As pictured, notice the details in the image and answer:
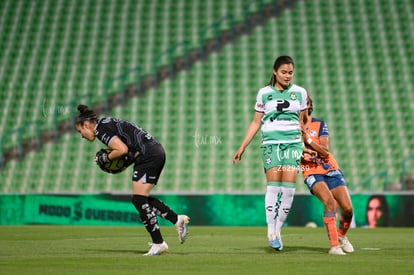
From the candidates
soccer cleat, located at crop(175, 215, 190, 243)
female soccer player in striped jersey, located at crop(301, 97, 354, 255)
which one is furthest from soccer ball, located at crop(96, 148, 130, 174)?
female soccer player in striped jersey, located at crop(301, 97, 354, 255)

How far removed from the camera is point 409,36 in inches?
1080

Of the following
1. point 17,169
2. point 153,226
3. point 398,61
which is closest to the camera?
point 153,226

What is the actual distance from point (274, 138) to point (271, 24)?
744 inches

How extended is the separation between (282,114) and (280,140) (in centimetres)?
29

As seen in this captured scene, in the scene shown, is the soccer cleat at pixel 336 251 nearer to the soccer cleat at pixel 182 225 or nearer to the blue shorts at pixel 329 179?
the blue shorts at pixel 329 179

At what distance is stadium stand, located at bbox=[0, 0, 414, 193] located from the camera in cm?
2319

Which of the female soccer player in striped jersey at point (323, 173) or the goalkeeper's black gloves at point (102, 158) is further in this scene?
the female soccer player in striped jersey at point (323, 173)

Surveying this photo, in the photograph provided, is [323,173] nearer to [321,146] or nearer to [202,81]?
[321,146]

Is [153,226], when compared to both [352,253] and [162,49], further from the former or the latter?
[162,49]

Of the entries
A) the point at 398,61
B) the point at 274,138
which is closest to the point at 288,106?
the point at 274,138

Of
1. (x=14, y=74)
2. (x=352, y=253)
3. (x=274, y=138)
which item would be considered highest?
(x=14, y=74)

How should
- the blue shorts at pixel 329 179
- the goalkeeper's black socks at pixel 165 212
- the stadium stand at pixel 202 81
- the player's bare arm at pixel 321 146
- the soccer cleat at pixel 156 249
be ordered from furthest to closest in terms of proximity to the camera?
the stadium stand at pixel 202 81
the blue shorts at pixel 329 179
the player's bare arm at pixel 321 146
the goalkeeper's black socks at pixel 165 212
the soccer cleat at pixel 156 249

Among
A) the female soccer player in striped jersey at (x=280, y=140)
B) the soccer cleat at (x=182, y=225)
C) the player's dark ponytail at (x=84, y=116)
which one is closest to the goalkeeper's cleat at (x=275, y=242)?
the female soccer player in striped jersey at (x=280, y=140)

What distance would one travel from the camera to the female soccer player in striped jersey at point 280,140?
9656 mm
